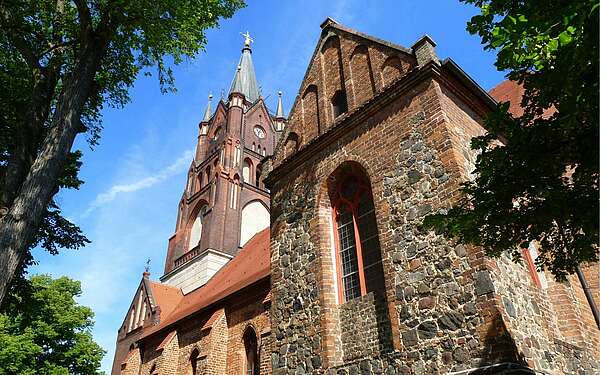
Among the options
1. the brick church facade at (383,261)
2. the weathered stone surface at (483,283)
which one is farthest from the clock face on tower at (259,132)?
the weathered stone surface at (483,283)

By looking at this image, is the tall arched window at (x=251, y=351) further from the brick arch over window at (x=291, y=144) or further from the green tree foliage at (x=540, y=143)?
the green tree foliage at (x=540, y=143)

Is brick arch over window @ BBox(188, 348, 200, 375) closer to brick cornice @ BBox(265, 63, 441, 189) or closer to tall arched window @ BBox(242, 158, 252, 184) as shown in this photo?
brick cornice @ BBox(265, 63, 441, 189)

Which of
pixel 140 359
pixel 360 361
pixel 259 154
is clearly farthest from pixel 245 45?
pixel 360 361

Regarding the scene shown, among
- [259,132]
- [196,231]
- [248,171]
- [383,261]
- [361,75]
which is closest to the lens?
[383,261]

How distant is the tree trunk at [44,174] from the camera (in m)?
6.84

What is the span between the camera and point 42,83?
30.5 ft

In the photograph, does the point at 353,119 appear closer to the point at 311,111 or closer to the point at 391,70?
the point at 391,70

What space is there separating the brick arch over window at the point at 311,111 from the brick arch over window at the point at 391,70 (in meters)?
2.06

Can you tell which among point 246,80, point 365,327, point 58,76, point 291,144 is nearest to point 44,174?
point 58,76

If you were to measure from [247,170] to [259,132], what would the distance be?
4.60 m

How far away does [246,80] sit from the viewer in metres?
42.6

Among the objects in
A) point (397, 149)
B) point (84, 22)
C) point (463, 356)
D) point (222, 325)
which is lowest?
point (463, 356)

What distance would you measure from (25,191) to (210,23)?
6057 millimetres

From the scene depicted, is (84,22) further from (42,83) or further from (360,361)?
(360,361)
